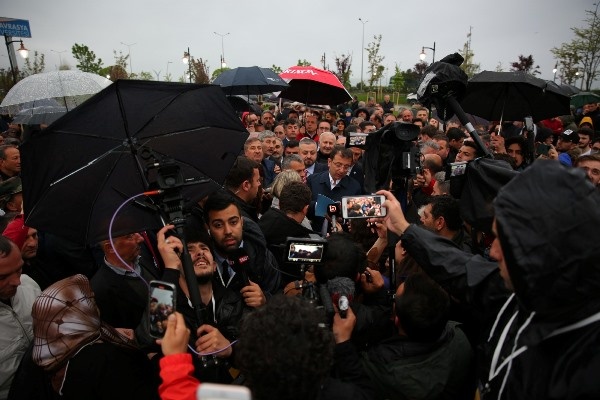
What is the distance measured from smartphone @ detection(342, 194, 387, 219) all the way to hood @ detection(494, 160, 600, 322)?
1.08 metres

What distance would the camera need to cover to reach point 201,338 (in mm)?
1840

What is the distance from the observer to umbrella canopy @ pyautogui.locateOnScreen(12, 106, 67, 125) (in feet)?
23.1

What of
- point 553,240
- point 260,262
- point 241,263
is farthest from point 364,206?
point 553,240

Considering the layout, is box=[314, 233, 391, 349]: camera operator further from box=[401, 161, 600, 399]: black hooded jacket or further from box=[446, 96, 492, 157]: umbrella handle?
box=[446, 96, 492, 157]: umbrella handle

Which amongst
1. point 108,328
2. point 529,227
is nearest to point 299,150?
point 108,328

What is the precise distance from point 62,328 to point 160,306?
0.64 m

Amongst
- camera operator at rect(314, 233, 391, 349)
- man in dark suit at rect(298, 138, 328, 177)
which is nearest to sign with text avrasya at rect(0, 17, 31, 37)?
man in dark suit at rect(298, 138, 328, 177)

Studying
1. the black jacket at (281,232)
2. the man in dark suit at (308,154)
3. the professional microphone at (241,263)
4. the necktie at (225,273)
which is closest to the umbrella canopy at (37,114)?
the man in dark suit at (308,154)

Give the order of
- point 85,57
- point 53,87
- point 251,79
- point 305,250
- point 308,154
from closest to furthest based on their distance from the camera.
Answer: point 305,250, point 53,87, point 308,154, point 251,79, point 85,57

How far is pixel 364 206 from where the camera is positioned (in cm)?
254

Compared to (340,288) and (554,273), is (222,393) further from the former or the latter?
(340,288)

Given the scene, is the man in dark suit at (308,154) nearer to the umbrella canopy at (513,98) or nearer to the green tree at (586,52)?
the umbrella canopy at (513,98)

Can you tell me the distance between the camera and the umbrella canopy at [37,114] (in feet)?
23.1

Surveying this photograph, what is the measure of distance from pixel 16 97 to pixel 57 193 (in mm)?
3926
